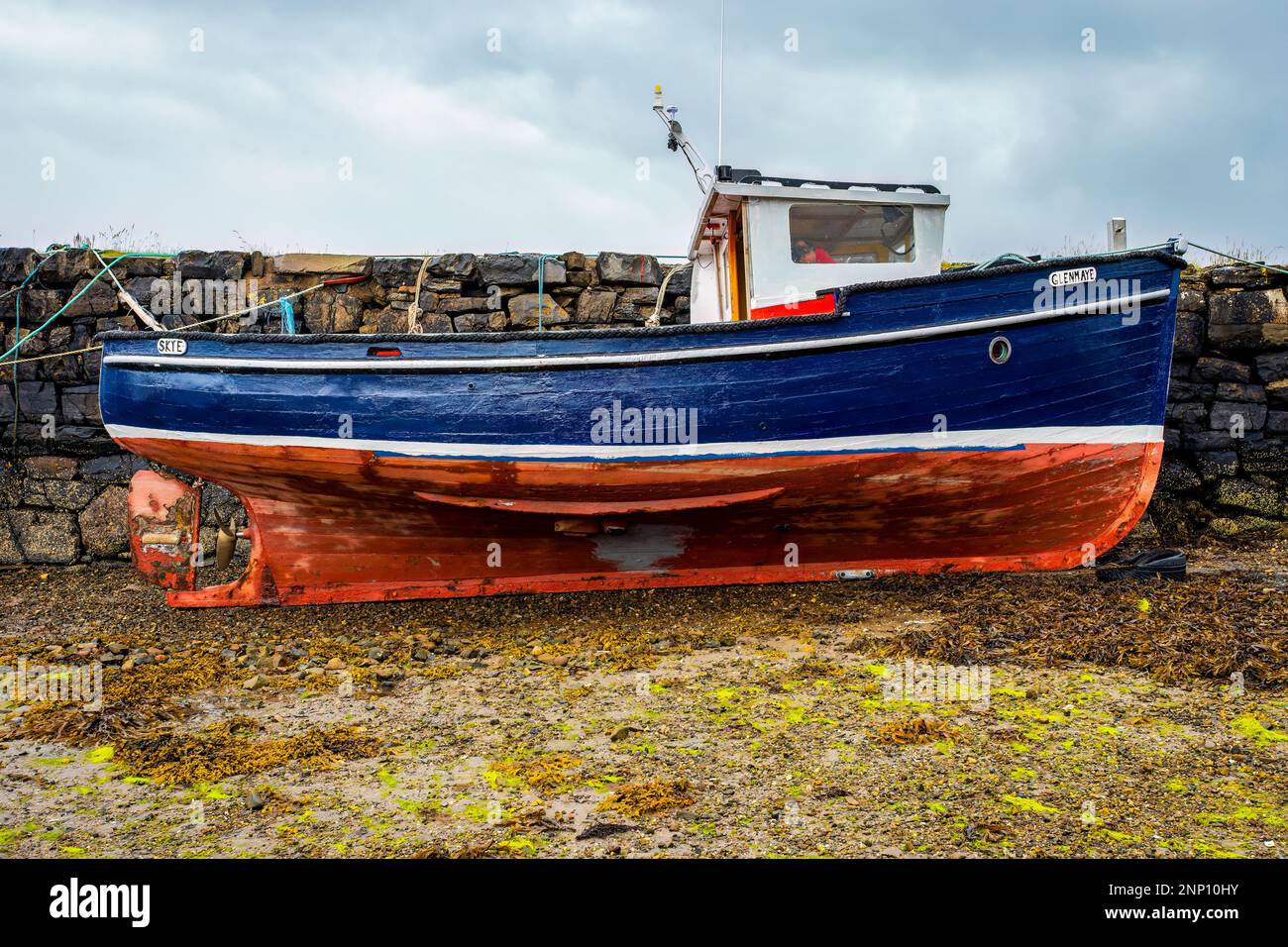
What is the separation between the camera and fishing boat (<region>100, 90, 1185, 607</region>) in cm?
541

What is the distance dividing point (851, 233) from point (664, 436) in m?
2.16

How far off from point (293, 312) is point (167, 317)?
1131mm

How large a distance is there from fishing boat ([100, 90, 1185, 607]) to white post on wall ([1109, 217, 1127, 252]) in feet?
2.49

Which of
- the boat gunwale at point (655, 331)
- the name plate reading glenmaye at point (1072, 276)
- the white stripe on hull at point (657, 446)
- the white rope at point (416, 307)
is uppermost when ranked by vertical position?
the white rope at point (416, 307)

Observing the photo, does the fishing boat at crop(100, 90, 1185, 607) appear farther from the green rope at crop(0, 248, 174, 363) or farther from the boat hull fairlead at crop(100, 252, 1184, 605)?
the green rope at crop(0, 248, 174, 363)

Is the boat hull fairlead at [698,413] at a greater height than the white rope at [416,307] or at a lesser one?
lesser

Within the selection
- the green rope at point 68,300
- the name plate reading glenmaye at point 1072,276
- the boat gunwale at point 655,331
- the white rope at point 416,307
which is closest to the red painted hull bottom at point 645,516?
the boat gunwale at point 655,331

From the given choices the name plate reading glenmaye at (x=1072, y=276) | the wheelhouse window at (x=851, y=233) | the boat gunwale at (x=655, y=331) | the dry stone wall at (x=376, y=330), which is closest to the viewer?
the boat gunwale at (x=655, y=331)

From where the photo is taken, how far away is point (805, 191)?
6039 mm

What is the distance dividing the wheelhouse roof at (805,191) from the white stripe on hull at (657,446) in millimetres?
1798

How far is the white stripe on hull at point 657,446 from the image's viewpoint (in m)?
5.41

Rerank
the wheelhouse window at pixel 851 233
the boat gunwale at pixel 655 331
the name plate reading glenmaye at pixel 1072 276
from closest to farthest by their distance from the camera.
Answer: the boat gunwale at pixel 655 331, the name plate reading glenmaye at pixel 1072 276, the wheelhouse window at pixel 851 233

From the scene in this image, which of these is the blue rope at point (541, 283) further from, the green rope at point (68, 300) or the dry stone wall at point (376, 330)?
the green rope at point (68, 300)

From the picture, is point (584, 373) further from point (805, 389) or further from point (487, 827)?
point (487, 827)
